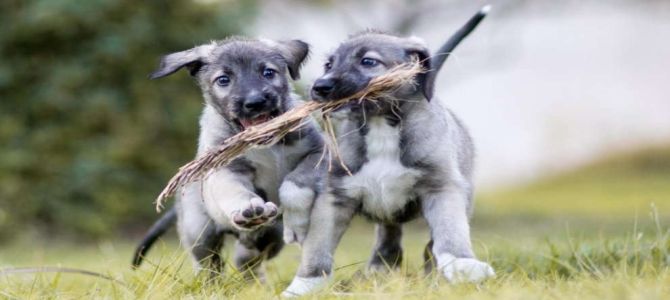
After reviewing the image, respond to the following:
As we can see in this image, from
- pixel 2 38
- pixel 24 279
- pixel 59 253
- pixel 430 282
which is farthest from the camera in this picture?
pixel 2 38

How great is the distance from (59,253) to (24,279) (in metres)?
4.90

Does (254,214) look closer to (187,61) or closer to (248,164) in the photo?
(248,164)

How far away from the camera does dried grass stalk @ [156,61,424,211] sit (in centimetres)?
496

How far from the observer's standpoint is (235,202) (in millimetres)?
5035

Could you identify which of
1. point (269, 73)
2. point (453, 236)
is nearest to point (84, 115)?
point (269, 73)

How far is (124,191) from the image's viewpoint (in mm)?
11891

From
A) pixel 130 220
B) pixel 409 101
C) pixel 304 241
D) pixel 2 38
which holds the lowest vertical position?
pixel 130 220

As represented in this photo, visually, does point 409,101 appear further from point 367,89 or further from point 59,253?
point 59,253

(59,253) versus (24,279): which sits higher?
(24,279)

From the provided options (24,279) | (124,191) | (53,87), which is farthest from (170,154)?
(24,279)

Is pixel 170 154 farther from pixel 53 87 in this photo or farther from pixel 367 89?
pixel 367 89

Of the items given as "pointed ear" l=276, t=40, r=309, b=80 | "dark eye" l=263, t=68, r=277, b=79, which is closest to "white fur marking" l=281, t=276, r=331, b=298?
"dark eye" l=263, t=68, r=277, b=79

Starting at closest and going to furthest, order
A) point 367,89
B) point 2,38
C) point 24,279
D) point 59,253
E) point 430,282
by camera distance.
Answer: point 430,282 < point 367,89 < point 24,279 < point 59,253 < point 2,38

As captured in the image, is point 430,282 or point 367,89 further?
point 367,89
